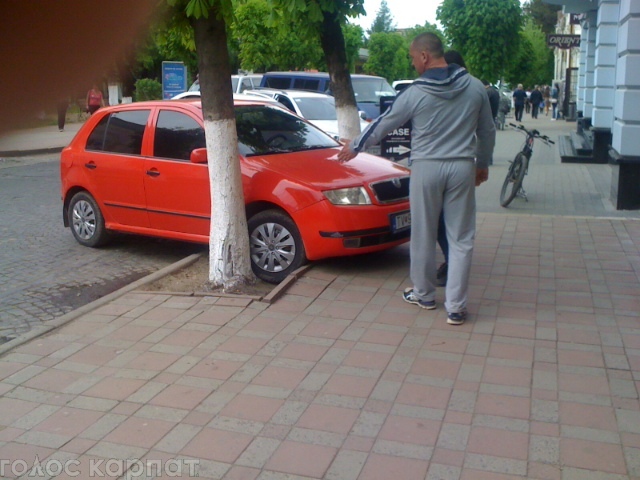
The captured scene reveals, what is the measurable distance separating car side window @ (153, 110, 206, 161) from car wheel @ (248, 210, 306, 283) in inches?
51.2

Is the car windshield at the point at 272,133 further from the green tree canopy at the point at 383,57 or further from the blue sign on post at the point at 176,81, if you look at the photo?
the green tree canopy at the point at 383,57

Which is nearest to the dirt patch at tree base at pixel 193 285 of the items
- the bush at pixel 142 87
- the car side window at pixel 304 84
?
the bush at pixel 142 87

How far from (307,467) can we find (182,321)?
2463 millimetres

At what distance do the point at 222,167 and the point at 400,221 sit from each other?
177 cm

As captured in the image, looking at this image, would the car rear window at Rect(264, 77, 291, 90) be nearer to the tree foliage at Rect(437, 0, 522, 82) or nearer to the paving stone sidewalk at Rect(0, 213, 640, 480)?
the tree foliage at Rect(437, 0, 522, 82)

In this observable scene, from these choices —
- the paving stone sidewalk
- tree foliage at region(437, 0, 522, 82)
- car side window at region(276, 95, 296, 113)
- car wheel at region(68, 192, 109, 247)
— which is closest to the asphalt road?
car wheel at region(68, 192, 109, 247)

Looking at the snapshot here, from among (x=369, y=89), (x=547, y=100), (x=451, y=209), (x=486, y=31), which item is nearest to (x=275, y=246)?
(x=451, y=209)

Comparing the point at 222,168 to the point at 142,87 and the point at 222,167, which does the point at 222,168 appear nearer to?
the point at 222,167

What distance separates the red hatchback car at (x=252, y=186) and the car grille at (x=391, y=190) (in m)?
0.01

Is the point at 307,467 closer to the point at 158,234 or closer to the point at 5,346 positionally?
the point at 5,346

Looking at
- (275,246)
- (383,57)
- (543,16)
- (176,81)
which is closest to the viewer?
(275,246)

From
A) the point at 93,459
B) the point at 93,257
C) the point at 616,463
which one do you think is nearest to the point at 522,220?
the point at 93,257

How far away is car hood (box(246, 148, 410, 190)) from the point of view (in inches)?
281

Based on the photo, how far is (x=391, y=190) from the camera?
735cm
